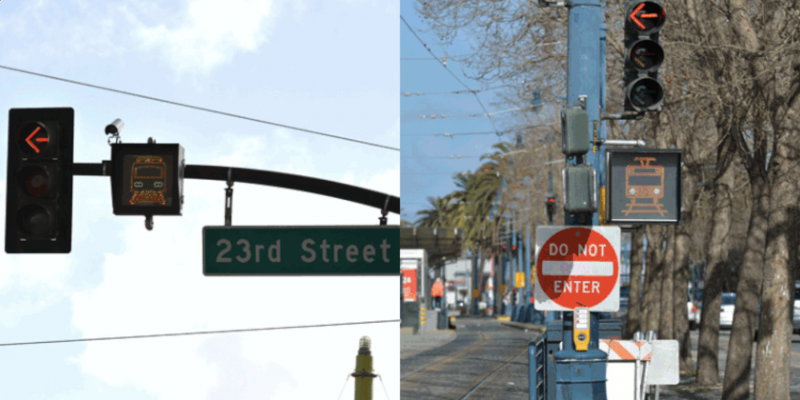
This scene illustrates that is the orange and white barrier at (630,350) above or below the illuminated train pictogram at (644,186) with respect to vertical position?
below

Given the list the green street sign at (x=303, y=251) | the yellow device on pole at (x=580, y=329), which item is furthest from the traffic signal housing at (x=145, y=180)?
the yellow device on pole at (x=580, y=329)

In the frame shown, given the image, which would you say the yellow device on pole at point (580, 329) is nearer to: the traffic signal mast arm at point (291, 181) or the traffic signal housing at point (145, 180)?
the traffic signal mast arm at point (291, 181)

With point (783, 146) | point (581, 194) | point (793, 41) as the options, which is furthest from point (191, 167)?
point (793, 41)

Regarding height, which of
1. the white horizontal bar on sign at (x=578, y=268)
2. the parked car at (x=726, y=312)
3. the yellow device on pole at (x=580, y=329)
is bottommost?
the parked car at (x=726, y=312)

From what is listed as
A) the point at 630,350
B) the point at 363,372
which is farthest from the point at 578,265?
the point at 363,372

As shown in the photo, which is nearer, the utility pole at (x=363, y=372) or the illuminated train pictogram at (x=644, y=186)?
the illuminated train pictogram at (x=644, y=186)

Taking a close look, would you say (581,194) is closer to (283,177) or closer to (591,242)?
(591,242)

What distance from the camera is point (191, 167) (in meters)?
12.8

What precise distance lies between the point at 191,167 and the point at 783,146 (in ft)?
26.0

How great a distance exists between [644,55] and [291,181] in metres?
5.09

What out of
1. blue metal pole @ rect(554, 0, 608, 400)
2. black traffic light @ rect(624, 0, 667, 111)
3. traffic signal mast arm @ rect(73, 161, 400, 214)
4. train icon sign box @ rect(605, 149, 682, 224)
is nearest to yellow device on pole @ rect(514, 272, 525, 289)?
traffic signal mast arm @ rect(73, 161, 400, 214)

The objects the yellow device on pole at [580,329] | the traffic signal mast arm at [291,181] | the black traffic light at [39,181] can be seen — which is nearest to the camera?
the yellow device on pole at [580,329]

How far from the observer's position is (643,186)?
10.5 metres

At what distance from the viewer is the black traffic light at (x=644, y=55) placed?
33.3ft
